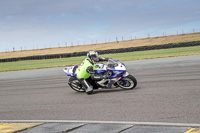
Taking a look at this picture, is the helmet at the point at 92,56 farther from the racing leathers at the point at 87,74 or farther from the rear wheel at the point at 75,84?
the rear wheel at the point at 75,84

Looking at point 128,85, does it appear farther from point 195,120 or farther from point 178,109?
point 195,120

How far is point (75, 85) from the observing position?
32.5 feet

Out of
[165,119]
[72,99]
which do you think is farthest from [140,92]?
[165,119]

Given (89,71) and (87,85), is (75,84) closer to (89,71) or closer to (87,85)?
(87,85)

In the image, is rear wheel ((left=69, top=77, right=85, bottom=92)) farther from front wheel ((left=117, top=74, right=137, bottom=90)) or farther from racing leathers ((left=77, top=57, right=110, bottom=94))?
front wheel ((left=117, top=74, right=137, bottom=90))

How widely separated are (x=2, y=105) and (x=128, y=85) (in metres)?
3.96

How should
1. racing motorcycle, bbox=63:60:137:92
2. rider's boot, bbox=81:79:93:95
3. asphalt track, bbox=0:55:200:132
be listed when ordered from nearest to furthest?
asphalt track, bbox=0:55:200:132, racing motorcycle, bbox=63:60:137:92, rider's boot, bbox=81:79:93:95

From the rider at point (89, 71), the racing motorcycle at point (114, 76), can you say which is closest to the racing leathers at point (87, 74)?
the rider at point (89, 71)

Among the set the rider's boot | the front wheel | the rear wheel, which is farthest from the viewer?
the rear wheel

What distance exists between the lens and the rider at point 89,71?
913 cm

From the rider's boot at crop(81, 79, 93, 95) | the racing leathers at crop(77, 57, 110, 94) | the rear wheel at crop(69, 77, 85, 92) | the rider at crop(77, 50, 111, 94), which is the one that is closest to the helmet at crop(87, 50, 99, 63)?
the rider at crop(77, 50, 111, 94)

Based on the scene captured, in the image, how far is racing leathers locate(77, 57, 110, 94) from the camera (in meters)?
9.16

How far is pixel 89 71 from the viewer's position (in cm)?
915

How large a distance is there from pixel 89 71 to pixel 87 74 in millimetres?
295
